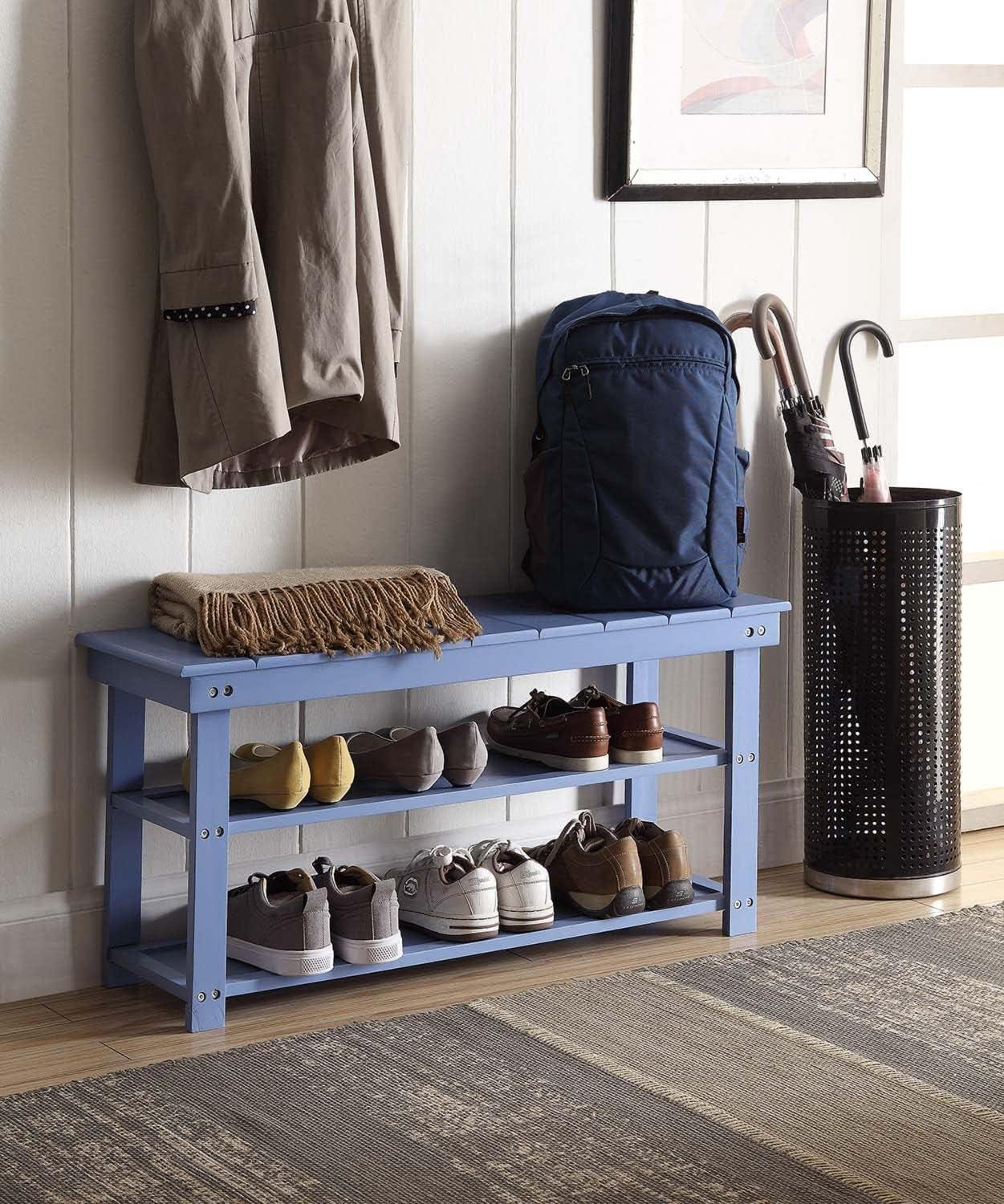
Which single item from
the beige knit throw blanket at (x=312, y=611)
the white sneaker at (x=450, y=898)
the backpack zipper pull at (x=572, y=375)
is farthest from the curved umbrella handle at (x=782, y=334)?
the white sneaker at (x=450, y=898)

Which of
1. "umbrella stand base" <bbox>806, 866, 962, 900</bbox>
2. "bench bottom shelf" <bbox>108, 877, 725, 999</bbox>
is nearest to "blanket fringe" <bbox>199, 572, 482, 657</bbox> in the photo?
"bench bottom shelf" <bbox>108, 877, 725, 999</bbox>

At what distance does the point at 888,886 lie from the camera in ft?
9.11

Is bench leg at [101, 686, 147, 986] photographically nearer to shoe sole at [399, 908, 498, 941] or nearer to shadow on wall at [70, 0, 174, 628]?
shadow on wall at [70, 0, 174, 628]

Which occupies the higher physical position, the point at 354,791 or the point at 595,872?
the point at 354,791

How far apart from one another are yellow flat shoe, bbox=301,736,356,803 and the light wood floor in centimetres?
28

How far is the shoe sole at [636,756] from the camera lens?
2527mm

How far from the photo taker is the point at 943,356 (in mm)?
3223

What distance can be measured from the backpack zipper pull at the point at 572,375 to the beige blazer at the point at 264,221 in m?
0.26

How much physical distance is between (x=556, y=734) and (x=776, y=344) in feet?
2.49

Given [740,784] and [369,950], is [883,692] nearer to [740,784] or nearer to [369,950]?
[740,784]

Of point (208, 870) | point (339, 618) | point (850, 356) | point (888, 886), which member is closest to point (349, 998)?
point (208, 870)

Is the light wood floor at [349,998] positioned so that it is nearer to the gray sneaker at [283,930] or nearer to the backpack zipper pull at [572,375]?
the gray sneaker at [283,930]

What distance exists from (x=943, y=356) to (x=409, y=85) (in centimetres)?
126

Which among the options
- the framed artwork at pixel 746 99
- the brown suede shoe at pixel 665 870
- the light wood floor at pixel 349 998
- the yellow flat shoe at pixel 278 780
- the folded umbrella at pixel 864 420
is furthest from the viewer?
the folded umbrella at pixel 864 420
